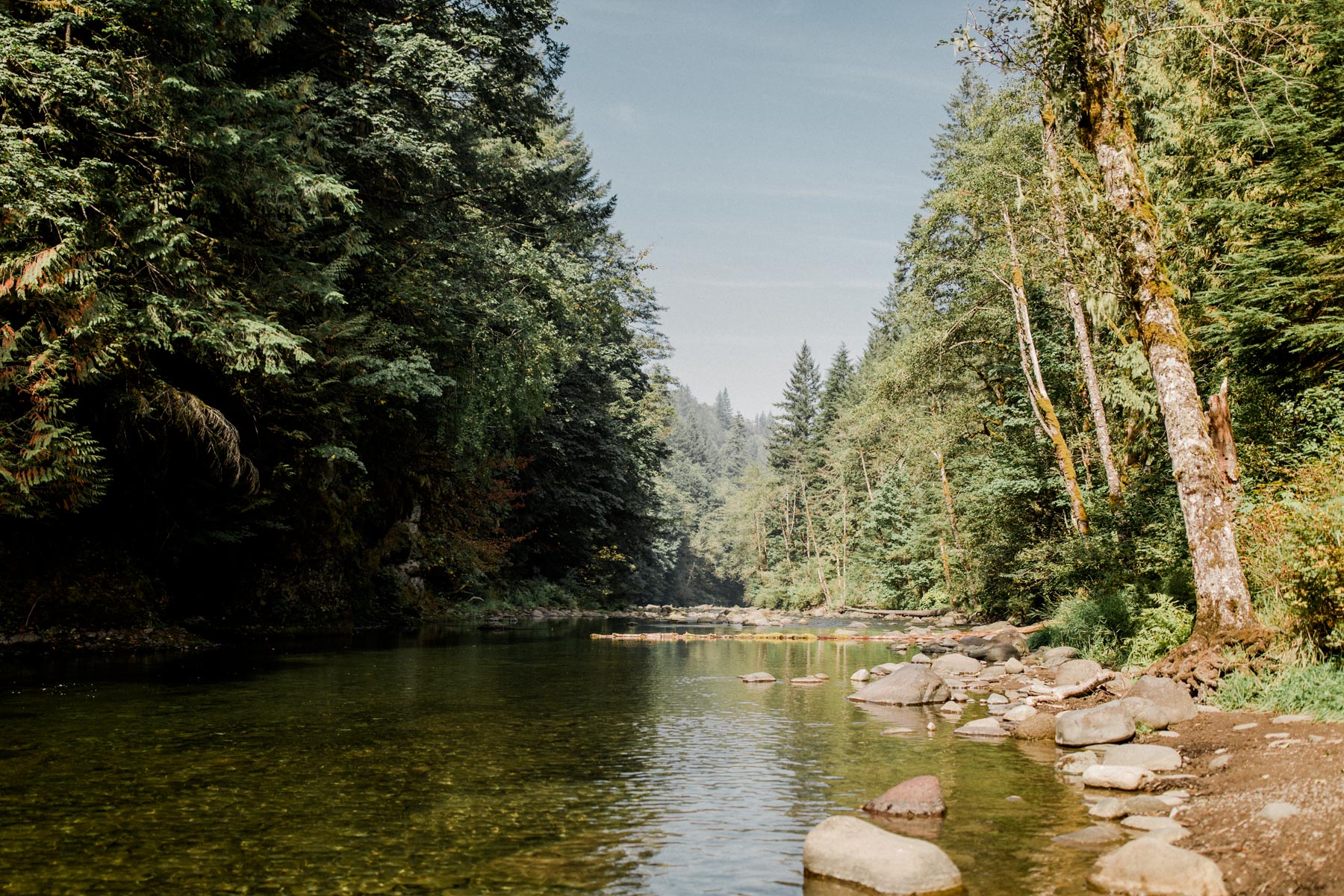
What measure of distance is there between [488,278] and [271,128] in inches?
228

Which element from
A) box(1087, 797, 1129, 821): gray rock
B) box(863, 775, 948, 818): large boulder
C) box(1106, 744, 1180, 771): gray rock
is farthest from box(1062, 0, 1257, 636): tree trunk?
box(863, 775, 948, 818): large boulder

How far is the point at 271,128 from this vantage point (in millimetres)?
13852

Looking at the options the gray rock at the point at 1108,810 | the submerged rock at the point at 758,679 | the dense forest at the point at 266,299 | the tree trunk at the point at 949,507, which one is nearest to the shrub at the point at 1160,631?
the submerged rock at the point at 758,679

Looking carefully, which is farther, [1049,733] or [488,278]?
[488,278]

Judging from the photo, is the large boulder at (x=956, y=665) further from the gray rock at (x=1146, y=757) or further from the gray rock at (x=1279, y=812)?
the gray rock at (x=1279, y=812)

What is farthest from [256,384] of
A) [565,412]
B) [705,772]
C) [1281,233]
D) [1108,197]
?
[565,412]

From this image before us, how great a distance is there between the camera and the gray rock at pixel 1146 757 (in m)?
6.06

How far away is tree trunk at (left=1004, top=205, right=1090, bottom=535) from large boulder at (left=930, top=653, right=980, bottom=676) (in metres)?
5.00

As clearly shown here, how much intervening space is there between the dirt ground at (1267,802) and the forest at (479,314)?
5.46 feet

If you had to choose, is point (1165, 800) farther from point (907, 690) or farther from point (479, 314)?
point (479, 314)

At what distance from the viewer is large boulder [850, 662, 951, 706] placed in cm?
1038

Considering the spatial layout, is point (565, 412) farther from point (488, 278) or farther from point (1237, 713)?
point (1237, 713)

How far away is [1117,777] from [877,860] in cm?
285

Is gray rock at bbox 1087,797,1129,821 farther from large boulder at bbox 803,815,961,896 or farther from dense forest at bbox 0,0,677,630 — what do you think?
dense forest at bbox 0,0,677,630
